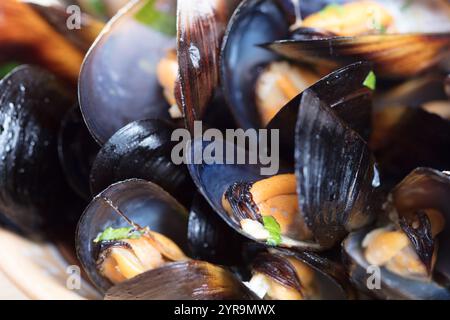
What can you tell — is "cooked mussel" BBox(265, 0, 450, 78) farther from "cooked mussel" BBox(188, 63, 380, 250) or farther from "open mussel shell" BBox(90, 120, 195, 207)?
"open mussel shell" BBox(90, 120, 195, 207)

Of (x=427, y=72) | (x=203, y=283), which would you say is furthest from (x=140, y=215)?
(x=427, y=72)

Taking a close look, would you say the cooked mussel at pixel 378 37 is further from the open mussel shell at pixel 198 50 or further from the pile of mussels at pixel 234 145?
the open mussel shell at pixel 198 50

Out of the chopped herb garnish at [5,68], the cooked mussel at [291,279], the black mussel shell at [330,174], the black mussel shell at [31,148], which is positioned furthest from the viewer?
the chopped herb garnish at [5,68]

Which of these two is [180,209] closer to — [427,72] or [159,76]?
[159,76]

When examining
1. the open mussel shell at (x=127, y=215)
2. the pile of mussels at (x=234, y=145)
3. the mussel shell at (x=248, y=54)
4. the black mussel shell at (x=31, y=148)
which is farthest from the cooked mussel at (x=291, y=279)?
the black mussel shell at (x=31, y=148)

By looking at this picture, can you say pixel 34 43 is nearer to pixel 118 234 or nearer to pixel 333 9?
pixel 118 234

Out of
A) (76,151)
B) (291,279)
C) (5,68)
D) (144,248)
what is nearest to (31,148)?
(76,151)
